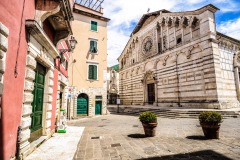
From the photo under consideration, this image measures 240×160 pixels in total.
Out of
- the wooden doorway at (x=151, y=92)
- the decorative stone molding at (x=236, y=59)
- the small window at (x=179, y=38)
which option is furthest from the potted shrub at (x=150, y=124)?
the wooden doorway at (x=151, y=92)

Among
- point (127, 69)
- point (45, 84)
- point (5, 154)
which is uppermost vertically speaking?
point (127, 69)

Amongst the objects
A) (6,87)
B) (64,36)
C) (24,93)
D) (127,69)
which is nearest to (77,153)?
(24,93)

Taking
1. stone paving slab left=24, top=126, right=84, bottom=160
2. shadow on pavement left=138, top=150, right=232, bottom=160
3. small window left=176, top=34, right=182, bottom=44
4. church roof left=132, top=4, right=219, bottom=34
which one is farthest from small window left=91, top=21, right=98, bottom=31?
shadow on pavement left=138, top=150, right=232, bottom=160

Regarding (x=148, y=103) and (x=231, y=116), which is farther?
(x=148, y=103)

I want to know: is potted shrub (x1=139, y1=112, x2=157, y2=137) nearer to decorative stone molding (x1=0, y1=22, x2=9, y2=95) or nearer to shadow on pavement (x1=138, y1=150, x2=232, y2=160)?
shadow on pavement (x1=138, y1=150, x2=232, y2=160)

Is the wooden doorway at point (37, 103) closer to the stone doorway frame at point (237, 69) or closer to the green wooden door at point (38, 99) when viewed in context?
the green wooden door at point (38, 99)

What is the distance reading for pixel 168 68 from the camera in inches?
772

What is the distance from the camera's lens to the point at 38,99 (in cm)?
569

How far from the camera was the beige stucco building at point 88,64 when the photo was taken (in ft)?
56.5

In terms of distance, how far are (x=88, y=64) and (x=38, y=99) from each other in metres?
12.5

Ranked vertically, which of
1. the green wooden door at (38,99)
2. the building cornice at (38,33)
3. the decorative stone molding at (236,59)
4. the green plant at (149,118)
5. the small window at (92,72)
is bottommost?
the green plant at (149,118)

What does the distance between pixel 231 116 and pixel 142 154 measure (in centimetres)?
1104

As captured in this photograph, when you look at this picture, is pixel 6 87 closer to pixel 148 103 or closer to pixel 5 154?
pixel 5 154

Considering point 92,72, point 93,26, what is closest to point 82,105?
point 92,72
